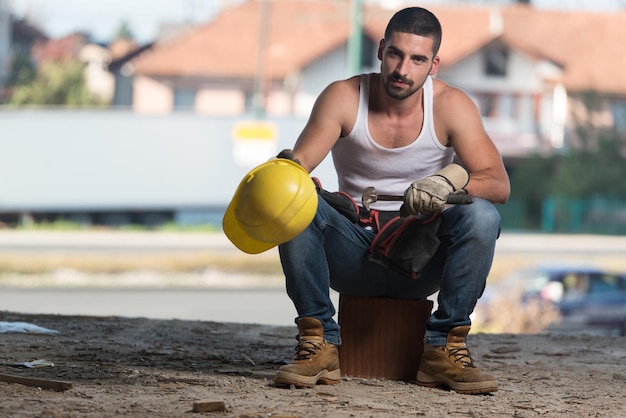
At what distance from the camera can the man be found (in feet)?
14.6

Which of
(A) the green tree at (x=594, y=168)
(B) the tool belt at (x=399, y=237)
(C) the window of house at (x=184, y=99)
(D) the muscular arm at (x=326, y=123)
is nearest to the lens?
(B) the tool belt at (x=399, y=237)

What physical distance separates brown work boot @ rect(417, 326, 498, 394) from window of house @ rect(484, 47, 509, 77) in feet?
131

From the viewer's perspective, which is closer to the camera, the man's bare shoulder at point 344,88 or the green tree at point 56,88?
the man's bare shoulder at point 344,88

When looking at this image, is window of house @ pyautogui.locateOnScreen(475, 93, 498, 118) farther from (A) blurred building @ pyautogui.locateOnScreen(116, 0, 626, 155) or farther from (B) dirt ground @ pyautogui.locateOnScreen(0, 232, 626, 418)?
(B) dirt ground @ pyautogui.locateOnScreen(0, 232, 626, 418)

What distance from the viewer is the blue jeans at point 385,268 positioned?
14.5 ft

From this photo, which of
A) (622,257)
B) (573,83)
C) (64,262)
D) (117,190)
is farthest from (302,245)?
(573,83)

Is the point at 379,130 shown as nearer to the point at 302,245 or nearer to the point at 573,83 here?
the point at 302,245

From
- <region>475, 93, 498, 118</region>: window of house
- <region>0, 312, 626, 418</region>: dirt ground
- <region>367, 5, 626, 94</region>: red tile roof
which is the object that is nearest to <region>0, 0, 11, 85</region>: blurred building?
<region>367, 5, 626, 94</region>: red tile roof

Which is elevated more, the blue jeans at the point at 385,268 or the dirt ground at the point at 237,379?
the blue jeans at the point at 385,268

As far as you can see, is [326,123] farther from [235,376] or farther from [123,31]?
[123,31]

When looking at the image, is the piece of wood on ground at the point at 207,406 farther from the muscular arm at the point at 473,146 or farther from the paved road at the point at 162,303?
the paved road at the point at 162,303

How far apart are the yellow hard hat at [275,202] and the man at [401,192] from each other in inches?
6.4

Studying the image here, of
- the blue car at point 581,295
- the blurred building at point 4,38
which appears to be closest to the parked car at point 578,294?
the blue car at point 581,295

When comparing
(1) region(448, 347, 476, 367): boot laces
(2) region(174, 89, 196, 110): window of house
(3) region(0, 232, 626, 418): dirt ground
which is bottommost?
(3) region(0, 232, 626, 418): dirt ground
